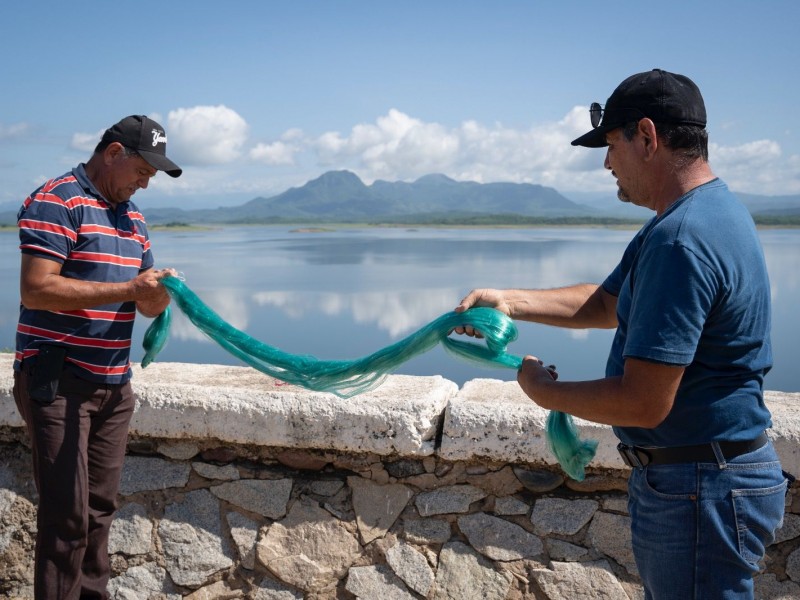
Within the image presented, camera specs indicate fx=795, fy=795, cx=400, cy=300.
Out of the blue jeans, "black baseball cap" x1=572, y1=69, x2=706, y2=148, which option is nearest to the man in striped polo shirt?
"black baseball cap" x1=572, y1=69, x2=706, y2=148

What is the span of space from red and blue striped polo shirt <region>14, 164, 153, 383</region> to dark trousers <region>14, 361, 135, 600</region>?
3.2 inches

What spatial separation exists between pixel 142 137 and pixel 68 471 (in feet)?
3.74

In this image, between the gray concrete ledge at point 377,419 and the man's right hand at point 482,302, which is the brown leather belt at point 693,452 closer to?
the man's right hand at point 482,302

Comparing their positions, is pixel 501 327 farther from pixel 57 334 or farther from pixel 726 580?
pixel 57 334

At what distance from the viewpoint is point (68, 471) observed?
258cm

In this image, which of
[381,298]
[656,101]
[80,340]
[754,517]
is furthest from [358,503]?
[381,298]

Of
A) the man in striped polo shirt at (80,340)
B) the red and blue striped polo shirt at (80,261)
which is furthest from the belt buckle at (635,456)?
the red and blue striped polo shirt at (80,261)

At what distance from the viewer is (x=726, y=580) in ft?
5.62

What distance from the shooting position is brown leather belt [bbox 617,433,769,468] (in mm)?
1728

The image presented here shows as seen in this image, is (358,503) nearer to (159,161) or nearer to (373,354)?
(373,354)

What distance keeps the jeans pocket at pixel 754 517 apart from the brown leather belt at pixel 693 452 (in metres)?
0.09

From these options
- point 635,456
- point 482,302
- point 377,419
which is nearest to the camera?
point 635,456

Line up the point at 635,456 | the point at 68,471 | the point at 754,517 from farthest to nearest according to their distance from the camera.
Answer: the point at 68,471, the point at 635,456, the point at 754,517

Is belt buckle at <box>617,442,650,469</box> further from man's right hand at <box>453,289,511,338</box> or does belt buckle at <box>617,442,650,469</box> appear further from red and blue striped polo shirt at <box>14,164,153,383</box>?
red and blue striped polo shirt at <box>14,164,153,383</box>
